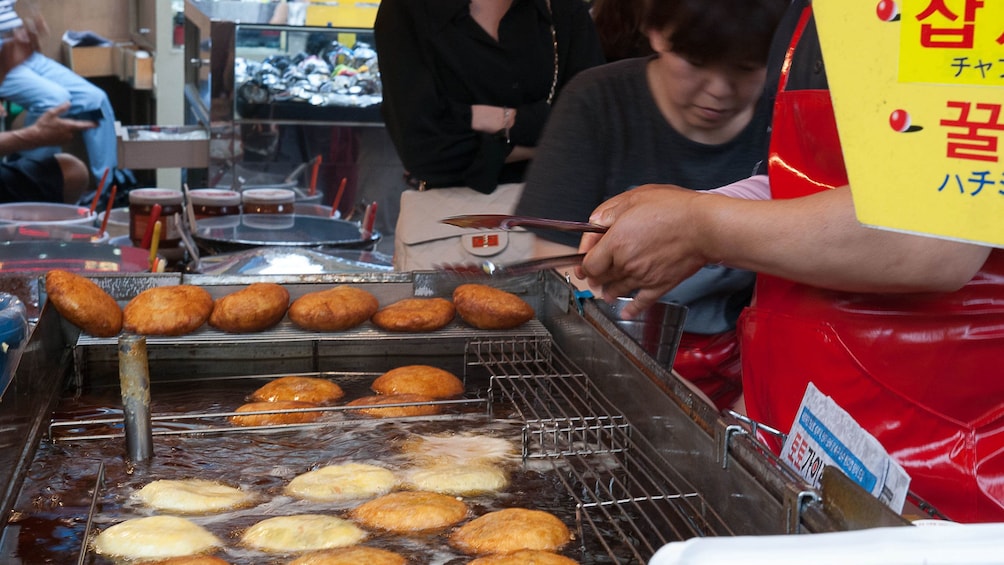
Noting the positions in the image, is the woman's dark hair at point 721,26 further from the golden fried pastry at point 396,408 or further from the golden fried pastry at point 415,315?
the golden fried pastry at point 396,408

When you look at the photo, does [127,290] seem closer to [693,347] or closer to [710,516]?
[693,347]

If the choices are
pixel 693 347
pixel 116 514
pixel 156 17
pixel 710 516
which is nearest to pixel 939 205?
pixel 710 516

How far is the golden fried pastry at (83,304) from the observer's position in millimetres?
2543

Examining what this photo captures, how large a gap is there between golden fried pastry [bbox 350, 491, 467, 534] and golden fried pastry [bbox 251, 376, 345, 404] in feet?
1.99

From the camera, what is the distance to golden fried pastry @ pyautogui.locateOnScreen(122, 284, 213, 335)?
2.63 metres

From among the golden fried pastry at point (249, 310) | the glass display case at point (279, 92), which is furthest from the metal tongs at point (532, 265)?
the glass display case at point (279, 92)

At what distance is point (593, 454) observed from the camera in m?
2.08

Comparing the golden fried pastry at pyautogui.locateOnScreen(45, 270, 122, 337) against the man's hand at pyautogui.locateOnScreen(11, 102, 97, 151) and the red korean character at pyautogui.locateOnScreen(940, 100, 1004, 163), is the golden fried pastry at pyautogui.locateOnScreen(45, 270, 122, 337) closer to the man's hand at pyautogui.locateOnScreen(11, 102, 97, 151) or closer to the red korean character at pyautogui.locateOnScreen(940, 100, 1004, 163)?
the red korean character at pyautogui.locateOnScreen(940, 100, 1004, 163)

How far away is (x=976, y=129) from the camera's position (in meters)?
0.88

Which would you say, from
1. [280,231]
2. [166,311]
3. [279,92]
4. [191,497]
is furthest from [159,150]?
[191,497]

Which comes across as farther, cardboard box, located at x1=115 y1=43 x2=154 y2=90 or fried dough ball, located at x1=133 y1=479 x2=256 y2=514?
cardboard box, located at x1=115 y1=43 x2=154 y2=90

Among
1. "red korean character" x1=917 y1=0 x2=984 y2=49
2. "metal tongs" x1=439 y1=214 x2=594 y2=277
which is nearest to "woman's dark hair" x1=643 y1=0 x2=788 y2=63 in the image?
"metal tongs" x1=439 y1=214 x2=594 y2=277

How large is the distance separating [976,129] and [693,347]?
1.88m

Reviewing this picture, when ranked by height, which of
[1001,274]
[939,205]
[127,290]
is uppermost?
[939,205]
